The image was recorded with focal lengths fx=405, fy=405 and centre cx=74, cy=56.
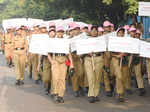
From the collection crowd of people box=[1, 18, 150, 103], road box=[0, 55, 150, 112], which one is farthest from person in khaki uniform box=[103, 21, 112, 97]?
road box=[0, 55, 150, 112]

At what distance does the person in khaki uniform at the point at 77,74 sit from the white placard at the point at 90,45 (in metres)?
0.68

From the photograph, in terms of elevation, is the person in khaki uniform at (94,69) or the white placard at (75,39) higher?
the white placard at (75,39)

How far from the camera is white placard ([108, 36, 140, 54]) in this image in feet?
32.5

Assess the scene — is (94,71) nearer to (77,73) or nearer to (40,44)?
(77,73)

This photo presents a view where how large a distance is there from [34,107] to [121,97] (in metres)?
2.14

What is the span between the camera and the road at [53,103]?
8.93 meters

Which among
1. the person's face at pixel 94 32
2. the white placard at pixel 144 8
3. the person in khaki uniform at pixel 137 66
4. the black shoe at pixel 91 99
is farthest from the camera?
the person in khaki uniform at pixel 137 66

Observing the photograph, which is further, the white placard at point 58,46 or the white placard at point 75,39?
the white placard at point 75,39

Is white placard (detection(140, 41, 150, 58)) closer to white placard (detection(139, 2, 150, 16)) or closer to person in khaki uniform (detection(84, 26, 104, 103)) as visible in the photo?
white placard (detection(139, 2, 150, 16))

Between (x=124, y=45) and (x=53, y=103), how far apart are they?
2.24 meters

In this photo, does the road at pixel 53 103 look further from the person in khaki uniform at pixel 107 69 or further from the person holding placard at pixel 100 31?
the person holding placard at pixel 100 31

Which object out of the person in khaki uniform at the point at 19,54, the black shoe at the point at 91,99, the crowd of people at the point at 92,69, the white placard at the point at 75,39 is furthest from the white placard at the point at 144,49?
the person in khaki uniform at the point at 19,54

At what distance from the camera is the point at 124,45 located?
9.96 meters

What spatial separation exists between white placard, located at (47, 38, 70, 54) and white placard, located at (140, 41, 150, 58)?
1.82 metres
